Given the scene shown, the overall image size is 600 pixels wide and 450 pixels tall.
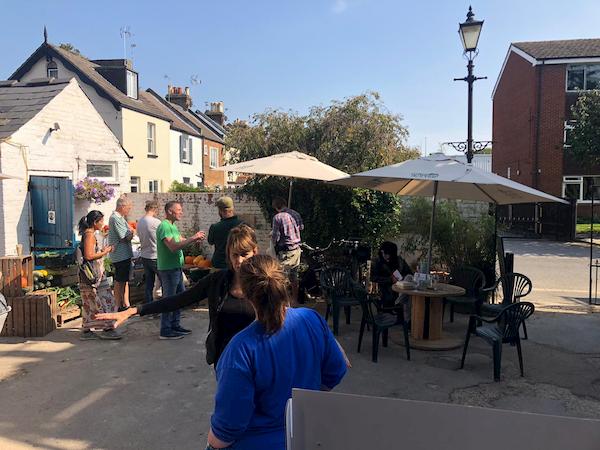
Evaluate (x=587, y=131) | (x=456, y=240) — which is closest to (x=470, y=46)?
(x=456, y=240)

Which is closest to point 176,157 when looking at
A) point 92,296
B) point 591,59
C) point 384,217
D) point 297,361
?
point 384,217

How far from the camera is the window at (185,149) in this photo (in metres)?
25.6

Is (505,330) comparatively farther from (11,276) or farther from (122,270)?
(11,276)

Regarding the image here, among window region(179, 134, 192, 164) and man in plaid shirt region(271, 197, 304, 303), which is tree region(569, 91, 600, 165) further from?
window region(179, 134, 192, 164)

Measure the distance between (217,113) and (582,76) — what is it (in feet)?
76.7

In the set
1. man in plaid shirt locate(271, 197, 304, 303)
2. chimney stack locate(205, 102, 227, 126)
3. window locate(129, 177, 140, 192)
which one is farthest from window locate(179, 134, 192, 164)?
man in plaid shirt locate(271, 197, 304, 303)

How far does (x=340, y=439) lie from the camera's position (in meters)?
1.30

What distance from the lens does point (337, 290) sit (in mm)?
6805

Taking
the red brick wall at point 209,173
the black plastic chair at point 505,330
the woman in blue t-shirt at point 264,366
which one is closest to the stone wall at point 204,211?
the black plastic chair at point 505,330

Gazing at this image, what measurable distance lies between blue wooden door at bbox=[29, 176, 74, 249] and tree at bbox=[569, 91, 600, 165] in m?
19.0

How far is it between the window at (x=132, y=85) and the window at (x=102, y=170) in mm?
12581

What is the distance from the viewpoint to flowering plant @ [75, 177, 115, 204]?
31.1ft

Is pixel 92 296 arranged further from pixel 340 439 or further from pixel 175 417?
pixel 340 439

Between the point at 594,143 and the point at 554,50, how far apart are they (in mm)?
9352
